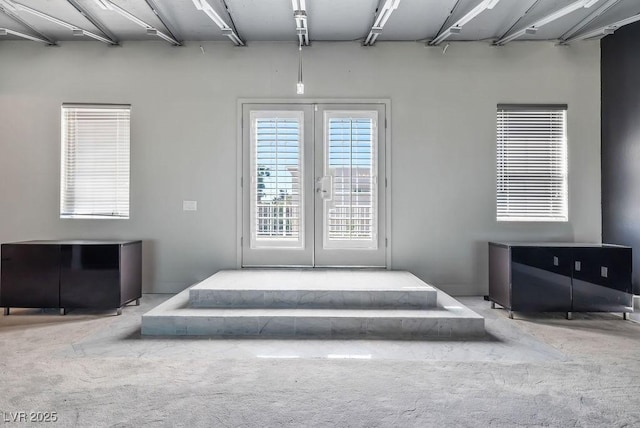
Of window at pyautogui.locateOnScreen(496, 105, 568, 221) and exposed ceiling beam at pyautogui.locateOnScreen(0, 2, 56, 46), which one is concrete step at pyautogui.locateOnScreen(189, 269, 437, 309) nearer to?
window at pyautogui.locateOnScreen(496, 105, 568, 221)

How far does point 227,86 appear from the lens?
500 cm

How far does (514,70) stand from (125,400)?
18.0ft

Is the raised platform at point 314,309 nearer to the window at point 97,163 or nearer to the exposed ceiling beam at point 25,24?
the window at point 97,163

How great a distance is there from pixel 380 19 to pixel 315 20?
77 centimetres

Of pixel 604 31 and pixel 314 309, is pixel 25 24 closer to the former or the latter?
pixel 314 309

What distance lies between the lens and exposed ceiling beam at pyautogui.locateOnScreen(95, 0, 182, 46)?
3856 millimetres

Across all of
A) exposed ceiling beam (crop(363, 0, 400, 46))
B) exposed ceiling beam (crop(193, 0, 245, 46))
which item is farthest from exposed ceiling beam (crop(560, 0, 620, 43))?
exposed ceiling beam (crop(193, 0, 245, 46))

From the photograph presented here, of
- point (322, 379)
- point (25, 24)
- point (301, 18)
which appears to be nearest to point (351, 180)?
point (301, 18)

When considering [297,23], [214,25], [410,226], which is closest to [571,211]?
[410,226]

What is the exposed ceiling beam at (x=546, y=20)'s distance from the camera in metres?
3.75

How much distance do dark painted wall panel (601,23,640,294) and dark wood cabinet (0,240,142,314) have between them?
5.87 meters

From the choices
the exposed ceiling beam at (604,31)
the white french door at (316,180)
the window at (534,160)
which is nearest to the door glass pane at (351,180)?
the white french door at (316,180)

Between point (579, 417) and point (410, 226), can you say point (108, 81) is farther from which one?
point (579, 417)

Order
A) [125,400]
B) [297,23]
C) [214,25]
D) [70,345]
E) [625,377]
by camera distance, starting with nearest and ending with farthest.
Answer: [125,400]
[625,377]
[70,345]
[297,23]
[214,25]
